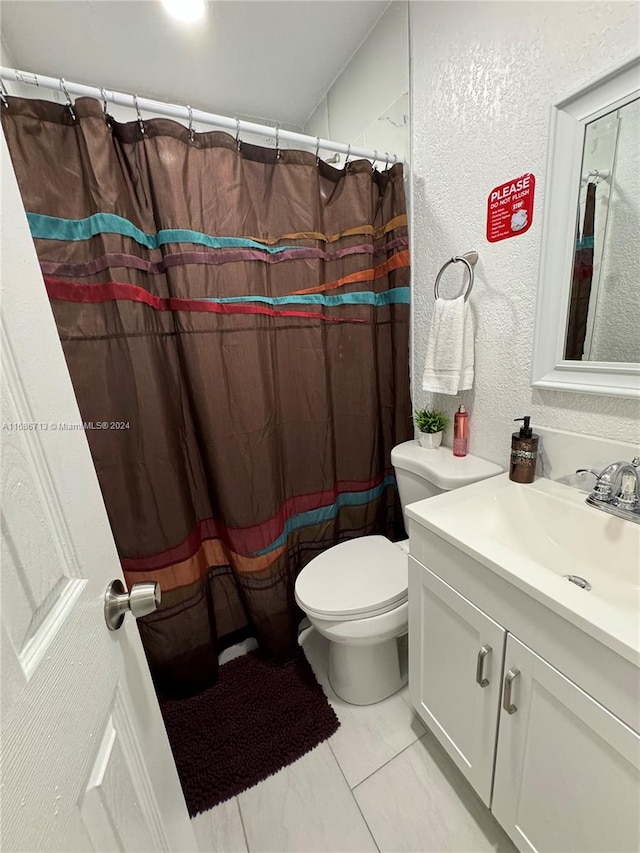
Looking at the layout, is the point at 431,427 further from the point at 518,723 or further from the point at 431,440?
the point at 518,723

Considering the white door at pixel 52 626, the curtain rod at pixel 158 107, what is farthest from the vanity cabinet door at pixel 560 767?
the curtain rod at pixel 158 107

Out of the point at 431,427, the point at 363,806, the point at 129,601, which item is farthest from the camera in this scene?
the point at 431,427

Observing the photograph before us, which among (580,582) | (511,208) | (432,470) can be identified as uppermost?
(511,208)

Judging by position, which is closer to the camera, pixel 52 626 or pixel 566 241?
pixel 52 626

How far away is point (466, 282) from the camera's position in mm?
1218

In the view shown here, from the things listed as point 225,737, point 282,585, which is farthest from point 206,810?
point 282,585

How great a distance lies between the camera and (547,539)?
909 millimetres

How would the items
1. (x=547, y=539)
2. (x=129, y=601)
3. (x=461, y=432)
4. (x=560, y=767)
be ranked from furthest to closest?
(x=461, y=432), (x=547, y=539), (x=560, y=767), (x=129, y=601)

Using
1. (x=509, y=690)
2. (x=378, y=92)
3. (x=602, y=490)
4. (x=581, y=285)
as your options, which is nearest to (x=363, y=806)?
(x=509, y=690)

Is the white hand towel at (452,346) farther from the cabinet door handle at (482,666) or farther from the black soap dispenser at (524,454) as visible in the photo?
the cabinet door handle at (482,666)

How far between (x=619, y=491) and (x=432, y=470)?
497 mm

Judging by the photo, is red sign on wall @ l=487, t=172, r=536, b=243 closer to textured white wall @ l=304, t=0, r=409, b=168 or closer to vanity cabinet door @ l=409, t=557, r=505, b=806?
textured white wall @ l=304, t=0, r=409, b=168

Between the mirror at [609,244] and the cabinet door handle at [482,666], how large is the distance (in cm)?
76

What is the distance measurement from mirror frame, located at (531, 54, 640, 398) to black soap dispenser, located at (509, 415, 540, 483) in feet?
0.48
